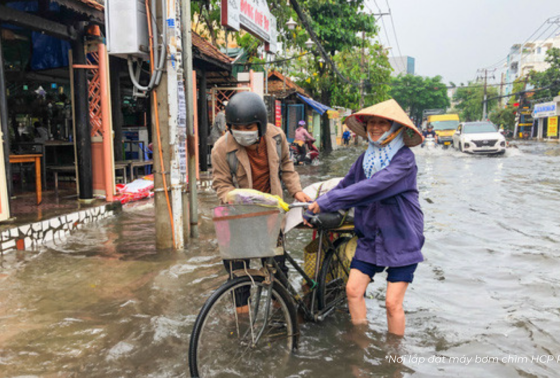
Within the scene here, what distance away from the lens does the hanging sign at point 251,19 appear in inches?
311

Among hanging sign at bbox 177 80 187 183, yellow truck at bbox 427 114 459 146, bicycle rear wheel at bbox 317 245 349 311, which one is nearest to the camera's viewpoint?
bicycle rear wheel at bbox 317 245 349 311

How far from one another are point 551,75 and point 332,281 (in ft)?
157

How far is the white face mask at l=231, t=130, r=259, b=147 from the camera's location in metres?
3.12

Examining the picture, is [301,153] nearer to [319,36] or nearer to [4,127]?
[319,36]

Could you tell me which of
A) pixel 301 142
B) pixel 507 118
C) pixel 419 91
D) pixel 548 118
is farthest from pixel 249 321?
pixel 419 91

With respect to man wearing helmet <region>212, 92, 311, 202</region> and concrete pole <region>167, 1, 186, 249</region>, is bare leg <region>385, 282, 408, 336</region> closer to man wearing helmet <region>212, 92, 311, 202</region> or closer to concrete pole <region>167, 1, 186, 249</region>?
man wearing helmet <region>212, 92, 311, 202</region>

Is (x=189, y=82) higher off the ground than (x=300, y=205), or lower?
higher

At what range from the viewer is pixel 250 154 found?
11.3 feet

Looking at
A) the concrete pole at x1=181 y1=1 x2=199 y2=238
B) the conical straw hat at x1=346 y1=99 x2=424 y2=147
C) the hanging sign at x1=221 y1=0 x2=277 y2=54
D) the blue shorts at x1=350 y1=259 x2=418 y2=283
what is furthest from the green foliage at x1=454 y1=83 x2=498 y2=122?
the blue shorts at x1=350 y1=259 x2=418 y2=283

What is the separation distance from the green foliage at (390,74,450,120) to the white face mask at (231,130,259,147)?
7026 cm

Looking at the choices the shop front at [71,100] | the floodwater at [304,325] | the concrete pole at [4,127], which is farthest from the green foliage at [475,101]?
the concrete pole at [4,127]

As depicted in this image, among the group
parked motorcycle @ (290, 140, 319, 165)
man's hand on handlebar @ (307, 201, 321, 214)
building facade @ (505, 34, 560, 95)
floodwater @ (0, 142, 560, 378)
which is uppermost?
building facade @ (505, 34, 560, 95)

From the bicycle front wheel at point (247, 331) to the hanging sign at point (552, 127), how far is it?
47761 mm

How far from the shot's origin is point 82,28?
7.70 meters
